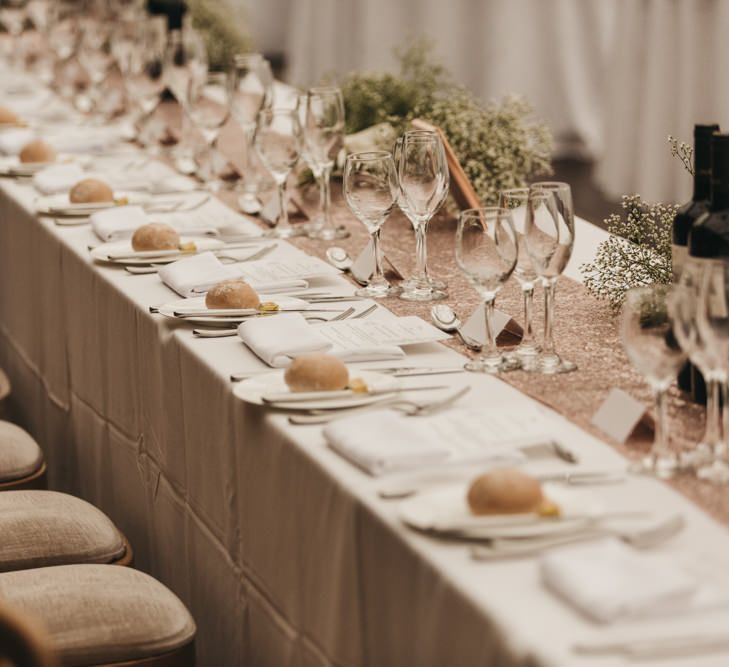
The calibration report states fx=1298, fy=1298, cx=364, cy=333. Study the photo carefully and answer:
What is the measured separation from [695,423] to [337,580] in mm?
516

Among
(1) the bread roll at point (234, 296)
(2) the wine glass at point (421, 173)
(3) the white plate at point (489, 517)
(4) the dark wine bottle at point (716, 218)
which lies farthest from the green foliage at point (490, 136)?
(3) the white plate at point (489, 517)

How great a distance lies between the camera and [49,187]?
328 cm

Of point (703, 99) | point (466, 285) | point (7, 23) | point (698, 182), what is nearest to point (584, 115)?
point (703, 99)

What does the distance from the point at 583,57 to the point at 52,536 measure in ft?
21.1

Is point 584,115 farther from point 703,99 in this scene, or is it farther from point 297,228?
point 297,228

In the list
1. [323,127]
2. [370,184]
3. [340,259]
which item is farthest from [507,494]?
[323,127]

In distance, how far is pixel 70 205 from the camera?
3082 mm

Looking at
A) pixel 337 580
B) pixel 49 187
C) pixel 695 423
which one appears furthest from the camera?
pixel 49 187

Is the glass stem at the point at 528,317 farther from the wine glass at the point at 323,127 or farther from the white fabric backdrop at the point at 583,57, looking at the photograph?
the white fabric backdrop at the point at 583,57

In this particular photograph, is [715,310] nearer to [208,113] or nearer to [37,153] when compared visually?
[208,113]

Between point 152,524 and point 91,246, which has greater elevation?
point 91,246

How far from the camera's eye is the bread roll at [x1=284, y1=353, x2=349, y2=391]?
177cm

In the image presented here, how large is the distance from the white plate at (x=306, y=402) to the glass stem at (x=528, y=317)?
0.25 m

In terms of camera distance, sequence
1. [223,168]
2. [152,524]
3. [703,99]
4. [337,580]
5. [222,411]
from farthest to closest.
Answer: [703,99]
[223,168]
[152,524]
[222,411]
[337,580]
